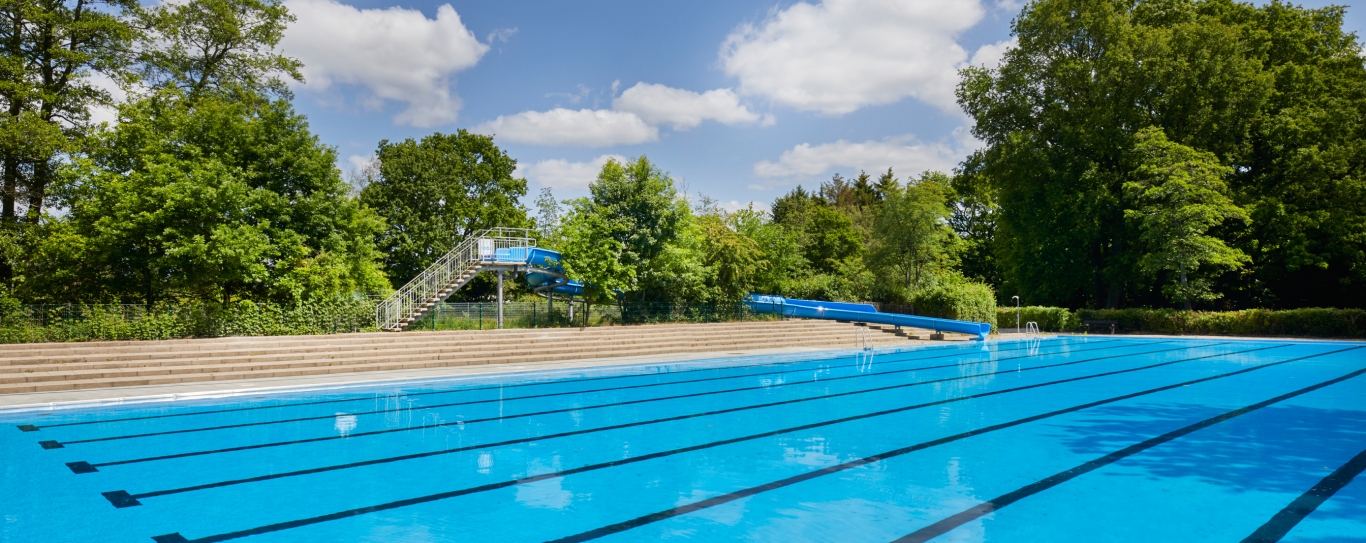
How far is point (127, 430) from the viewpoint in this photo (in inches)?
382

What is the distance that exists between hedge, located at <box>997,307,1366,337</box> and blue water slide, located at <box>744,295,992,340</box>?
6010 mm

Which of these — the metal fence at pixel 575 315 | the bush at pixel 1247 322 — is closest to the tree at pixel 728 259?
the metal fence at pixel 575 315

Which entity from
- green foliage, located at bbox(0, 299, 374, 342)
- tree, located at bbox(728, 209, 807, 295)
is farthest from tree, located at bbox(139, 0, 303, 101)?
tree, located at bbox(728, 209, 807, 295)

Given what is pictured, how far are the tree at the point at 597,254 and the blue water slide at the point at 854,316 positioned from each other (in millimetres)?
7055

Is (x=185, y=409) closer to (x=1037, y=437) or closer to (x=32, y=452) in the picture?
(x=32, y=452)

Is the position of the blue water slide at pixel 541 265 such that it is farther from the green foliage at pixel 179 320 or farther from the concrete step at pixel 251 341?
the green foliage at pixel 179 320

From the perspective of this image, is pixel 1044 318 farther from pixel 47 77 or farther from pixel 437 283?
pixel 47 77

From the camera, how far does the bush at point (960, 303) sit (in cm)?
3219

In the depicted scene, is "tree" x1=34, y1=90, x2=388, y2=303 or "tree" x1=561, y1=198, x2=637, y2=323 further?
"tree" x1=561, y1=198, x2=637, y2=323

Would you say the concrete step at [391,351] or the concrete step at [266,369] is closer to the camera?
the concrete step at [266,369]

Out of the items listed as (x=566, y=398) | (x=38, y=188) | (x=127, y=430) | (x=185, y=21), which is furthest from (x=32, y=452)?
(x=185, y=21)

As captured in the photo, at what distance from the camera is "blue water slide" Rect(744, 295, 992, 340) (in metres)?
29.1

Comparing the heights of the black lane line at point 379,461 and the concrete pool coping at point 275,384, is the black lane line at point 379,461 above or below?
below

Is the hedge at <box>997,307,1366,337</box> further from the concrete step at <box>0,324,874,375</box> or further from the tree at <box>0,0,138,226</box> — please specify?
the tree at <box>0,0,138,226</box>
